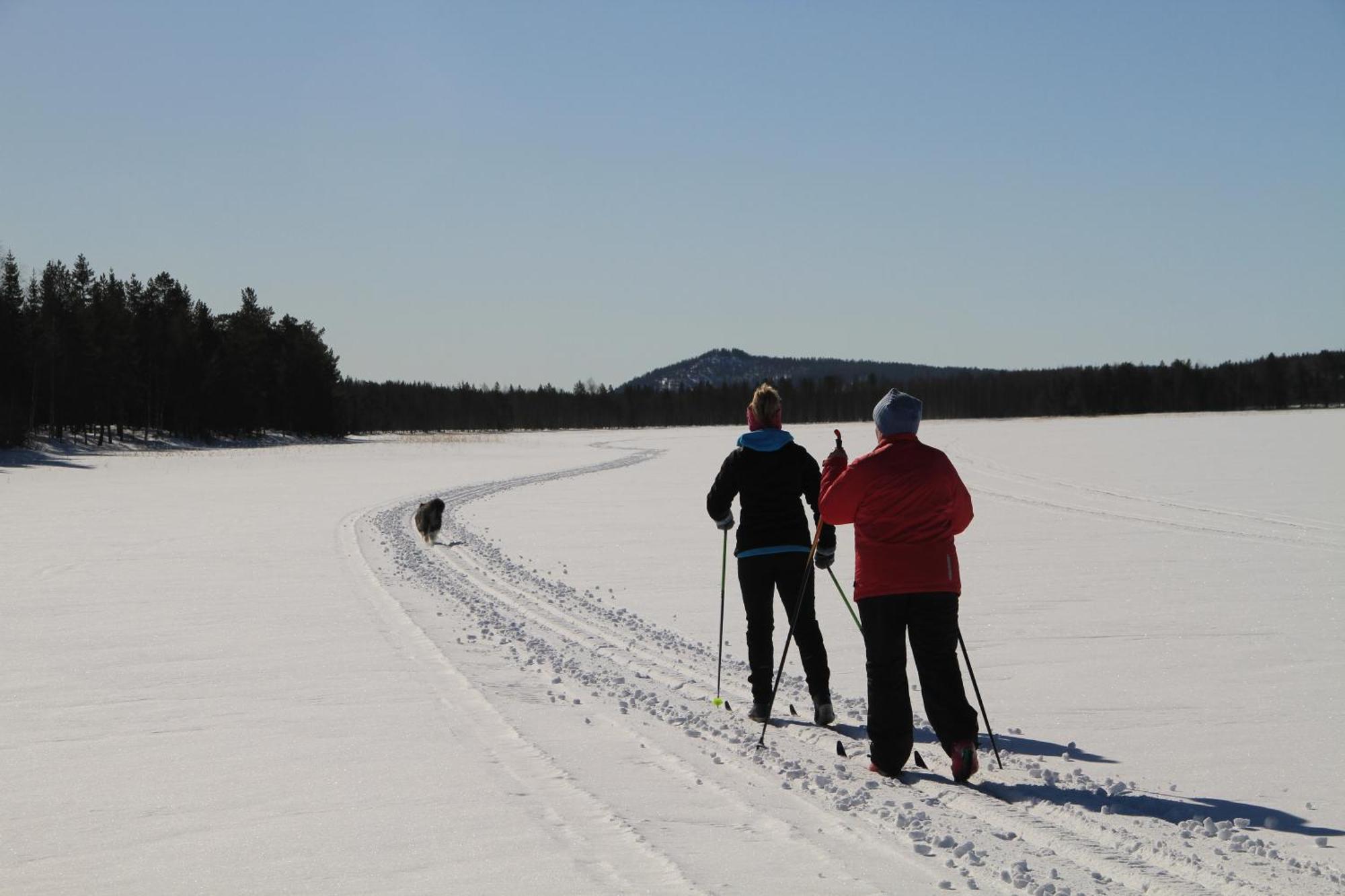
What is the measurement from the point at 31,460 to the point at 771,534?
5010cm

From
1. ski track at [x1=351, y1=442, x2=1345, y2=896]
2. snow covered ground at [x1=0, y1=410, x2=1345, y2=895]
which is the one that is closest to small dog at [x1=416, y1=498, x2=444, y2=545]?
snow covered ground at [x1=0, y1=410, x2=1345, y2=895]

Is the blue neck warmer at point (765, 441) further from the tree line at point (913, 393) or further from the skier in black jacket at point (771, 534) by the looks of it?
the tree line at point (913, 393)

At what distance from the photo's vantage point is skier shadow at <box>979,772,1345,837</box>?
166 inches

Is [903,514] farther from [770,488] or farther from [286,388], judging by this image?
[286,388]

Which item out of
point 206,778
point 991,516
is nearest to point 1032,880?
point 206,778

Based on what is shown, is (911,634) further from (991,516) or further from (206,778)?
(991,516)

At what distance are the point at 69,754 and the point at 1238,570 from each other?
11.5 m

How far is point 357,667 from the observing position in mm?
7562

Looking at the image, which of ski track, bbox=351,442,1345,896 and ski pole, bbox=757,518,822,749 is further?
ski pole, bbox=757,518,822,749

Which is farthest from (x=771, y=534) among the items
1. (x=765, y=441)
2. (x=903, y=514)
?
(x=903, y=514)

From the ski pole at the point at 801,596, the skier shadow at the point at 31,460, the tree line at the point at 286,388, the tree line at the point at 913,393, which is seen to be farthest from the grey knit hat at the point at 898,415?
the tree line at the point at 913,393

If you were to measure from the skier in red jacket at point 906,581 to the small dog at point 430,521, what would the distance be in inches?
454

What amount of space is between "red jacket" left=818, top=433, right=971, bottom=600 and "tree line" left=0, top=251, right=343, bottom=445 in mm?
55548

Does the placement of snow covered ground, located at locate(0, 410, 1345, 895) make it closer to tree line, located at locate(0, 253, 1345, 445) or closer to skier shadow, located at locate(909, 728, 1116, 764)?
skier shadow, located at locate(909, 728, 1116, 764)
